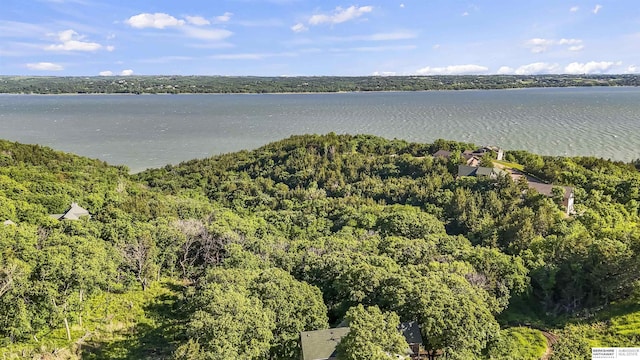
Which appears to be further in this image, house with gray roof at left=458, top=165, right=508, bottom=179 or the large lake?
the large lake

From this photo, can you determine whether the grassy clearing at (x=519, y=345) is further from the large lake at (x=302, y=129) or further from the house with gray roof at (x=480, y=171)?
the large lake at (x=302, y=129)

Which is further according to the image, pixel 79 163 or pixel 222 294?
pixel 79 163

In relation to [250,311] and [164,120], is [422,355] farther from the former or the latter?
[164,120]

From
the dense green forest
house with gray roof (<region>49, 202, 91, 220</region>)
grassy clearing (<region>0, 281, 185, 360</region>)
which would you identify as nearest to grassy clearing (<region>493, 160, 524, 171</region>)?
the dense green forest

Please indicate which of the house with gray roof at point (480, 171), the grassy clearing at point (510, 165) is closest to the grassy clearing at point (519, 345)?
the house with gray roof at point (480, 171)

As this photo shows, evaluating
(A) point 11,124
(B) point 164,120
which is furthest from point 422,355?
(A) point 11,124

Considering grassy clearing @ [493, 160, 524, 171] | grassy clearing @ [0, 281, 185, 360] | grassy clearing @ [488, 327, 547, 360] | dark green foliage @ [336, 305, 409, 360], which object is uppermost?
dark green foliage @ [336, 305, 409, 360]

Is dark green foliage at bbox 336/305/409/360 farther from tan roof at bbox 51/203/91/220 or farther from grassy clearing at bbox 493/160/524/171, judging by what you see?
grassy clearing at bbox 493/160/524/171
